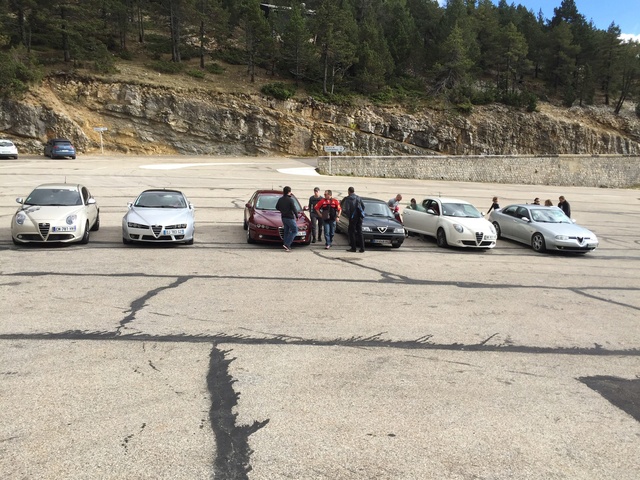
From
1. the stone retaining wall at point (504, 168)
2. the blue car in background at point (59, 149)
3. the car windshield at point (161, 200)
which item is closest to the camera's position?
the car windshield at point (161, 200)

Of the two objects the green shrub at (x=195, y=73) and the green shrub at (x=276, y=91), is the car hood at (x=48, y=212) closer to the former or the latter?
the green shrub at (x=276, y=91)

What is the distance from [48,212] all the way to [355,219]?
7.67 meters

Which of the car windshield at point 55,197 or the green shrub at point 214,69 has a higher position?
the green shrub at point 214,69

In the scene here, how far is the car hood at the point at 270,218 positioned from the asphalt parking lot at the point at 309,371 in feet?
7.66

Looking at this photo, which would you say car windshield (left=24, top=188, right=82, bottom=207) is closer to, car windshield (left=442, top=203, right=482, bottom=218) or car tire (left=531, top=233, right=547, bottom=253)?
car windshield (left=442, top=203, right=482, bottom=218)

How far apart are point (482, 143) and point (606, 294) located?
59.3 meters

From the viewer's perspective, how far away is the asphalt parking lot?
354 cm

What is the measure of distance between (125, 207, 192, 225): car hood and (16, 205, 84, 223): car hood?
1358 millimetres

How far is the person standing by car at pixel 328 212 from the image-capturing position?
13.5m

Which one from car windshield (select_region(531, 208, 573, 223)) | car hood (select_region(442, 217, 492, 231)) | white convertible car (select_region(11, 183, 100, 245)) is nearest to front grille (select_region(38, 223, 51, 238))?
white convertible car (select_region(11, 183, 100, 245))

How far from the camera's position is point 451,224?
48.0 ft

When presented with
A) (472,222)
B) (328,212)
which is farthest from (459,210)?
(328,212)

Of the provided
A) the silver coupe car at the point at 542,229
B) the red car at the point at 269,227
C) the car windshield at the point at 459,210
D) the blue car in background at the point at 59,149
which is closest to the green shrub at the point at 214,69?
the blue car in background at the point at 59,149

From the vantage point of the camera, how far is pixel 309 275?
9938 mm
